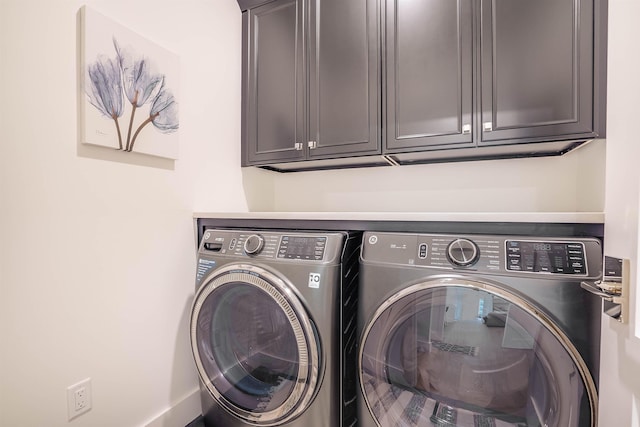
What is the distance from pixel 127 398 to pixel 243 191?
3.87 feet

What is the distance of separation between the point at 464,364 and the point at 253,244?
0.85 m

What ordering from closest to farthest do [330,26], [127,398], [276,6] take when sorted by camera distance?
[127,398], [330,26], [276,6]

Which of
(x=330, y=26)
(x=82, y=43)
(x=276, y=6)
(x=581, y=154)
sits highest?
(x=276, y=6)

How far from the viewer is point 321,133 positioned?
1630mm

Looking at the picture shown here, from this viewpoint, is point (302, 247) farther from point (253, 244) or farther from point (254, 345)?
point (254, 345)

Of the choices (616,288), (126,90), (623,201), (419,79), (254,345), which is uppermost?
(419,79)

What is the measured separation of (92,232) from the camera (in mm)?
1106

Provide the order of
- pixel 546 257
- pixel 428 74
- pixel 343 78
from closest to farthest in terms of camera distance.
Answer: pixel 546 257 → pixel 428 74 → pixel 343 78

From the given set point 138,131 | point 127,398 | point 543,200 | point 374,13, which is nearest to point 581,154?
point 543,200

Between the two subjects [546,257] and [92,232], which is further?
[92,232]

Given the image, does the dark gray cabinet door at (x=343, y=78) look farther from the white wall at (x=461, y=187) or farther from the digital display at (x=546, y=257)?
the digital display at (x=546, y=257)

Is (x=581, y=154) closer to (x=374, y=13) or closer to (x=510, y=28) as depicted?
(x=510, y=28)

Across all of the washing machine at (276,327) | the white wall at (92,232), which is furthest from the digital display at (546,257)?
the white wall at (92,232)

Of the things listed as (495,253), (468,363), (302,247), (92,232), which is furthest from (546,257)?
(92,232)
